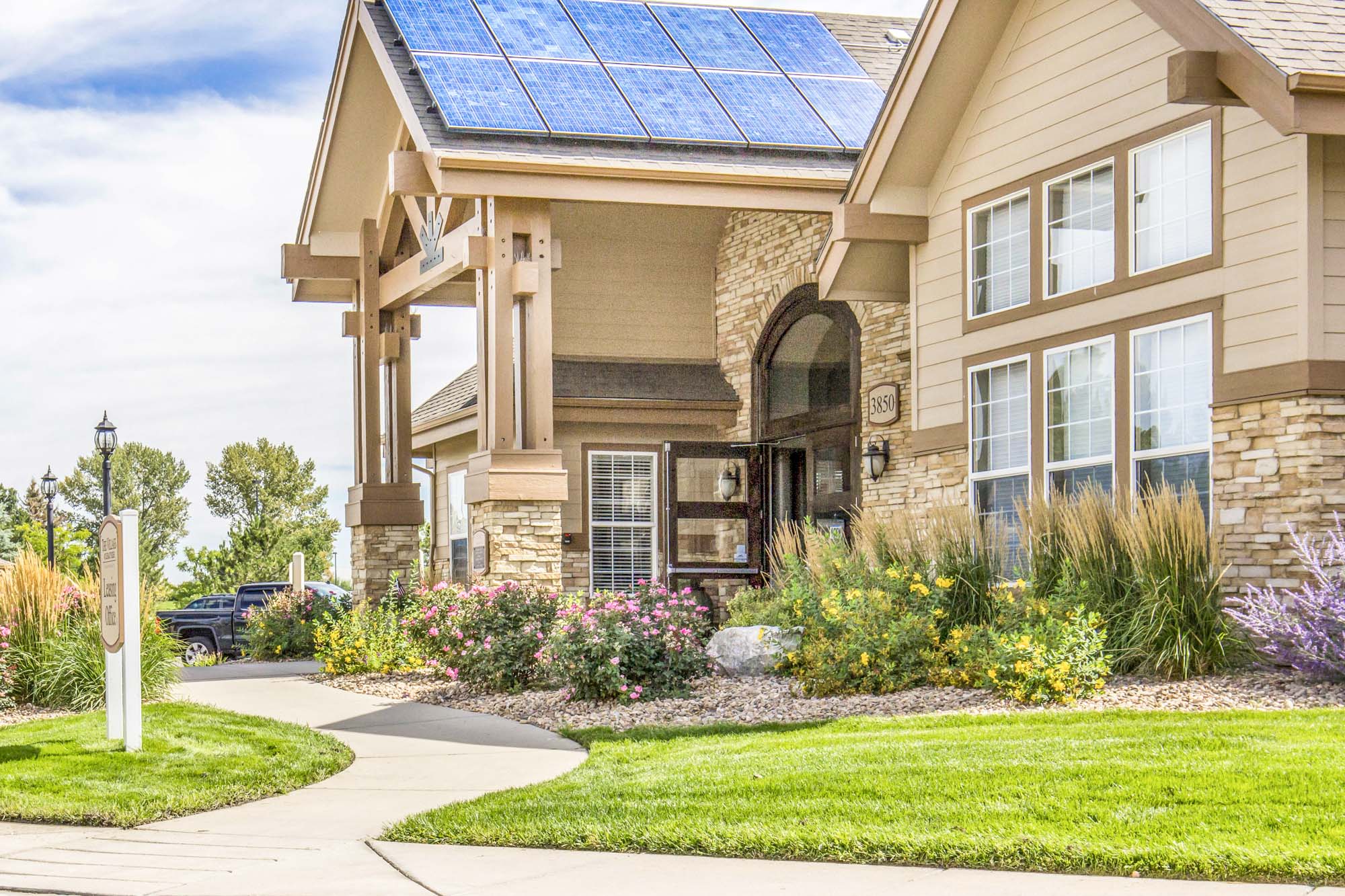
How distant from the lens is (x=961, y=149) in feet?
48.2

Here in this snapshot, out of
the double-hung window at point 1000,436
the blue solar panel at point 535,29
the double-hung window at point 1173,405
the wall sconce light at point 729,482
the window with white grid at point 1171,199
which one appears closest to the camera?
the double-hung window at point 1173,405

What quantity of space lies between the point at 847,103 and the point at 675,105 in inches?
96.6

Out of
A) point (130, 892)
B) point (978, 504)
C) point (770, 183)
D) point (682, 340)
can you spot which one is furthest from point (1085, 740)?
point (682, 340)

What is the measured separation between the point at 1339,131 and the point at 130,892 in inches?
351

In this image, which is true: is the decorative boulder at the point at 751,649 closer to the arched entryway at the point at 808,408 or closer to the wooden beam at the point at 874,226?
the arched entryway at the point at 808,408

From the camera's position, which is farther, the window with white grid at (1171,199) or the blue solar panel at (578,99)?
the blue solar panel at (578,99)

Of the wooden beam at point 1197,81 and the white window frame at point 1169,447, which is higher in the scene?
the wooden beam at point 1197,81

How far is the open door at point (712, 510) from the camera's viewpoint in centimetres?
1897

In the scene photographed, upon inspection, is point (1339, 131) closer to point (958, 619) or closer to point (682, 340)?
point (958, 619)

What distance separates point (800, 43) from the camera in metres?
20.0

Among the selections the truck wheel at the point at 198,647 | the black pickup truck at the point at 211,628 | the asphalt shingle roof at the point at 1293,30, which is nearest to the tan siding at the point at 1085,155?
the asphalt shingle roof at the point at 1293,30

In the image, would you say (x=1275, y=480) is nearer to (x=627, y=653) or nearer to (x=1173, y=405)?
(x=1173, y=405)

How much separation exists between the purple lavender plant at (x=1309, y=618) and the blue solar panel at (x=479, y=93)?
9117 mm

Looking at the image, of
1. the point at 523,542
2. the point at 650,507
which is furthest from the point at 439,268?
the point at 650,507
